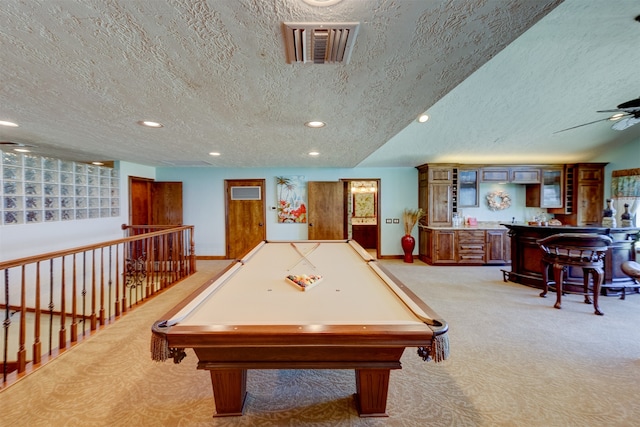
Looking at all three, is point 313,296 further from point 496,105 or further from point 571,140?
point 571,140

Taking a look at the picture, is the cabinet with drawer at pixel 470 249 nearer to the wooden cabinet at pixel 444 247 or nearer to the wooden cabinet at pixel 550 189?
the wooden cabinet at pixel 444 247

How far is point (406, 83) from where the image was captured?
5.37 ft

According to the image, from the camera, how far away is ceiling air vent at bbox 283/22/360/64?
3.61 ft

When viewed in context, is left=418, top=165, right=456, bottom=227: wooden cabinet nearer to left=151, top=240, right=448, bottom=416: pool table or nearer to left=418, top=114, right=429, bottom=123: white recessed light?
left=418, top=114, right=429, bottom=123: white recessed light

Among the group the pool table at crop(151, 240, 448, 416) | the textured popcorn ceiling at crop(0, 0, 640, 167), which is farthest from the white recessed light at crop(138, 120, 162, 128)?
the pool table at crop(151, 240, 448, 416)

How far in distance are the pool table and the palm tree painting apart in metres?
3.97

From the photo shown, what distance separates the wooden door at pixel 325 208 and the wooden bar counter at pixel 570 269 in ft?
10.4

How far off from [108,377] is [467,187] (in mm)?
6257

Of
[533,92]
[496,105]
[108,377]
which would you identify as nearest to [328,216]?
[496,105]

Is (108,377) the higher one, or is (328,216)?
(328,216)

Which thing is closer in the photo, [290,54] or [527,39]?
[290,54]

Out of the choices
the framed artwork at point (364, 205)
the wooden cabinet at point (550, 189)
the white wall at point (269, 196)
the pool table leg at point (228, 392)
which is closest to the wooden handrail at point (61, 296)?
the white wall at point (269, 196)

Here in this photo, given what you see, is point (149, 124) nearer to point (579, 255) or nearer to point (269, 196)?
point (269, 196)

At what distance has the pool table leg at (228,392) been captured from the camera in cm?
156
